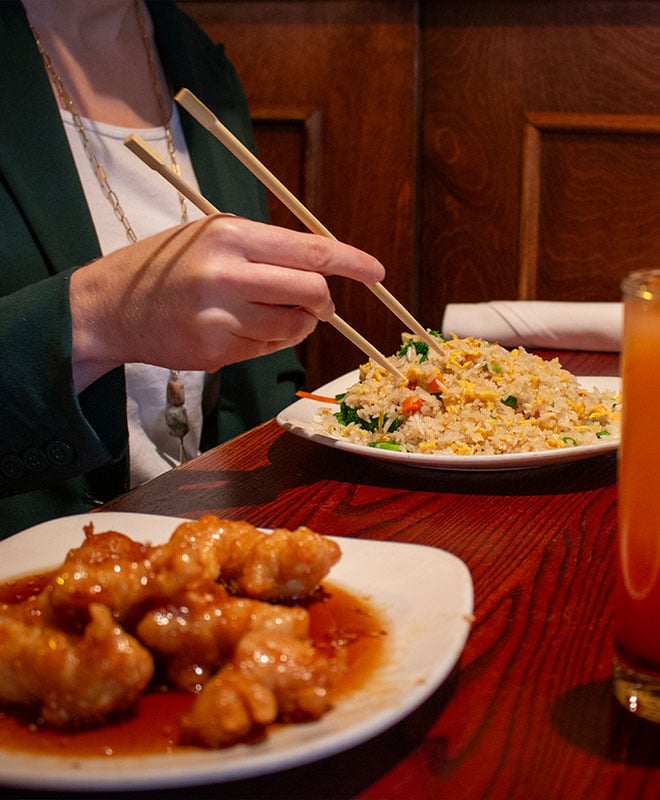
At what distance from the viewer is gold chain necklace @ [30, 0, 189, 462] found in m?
1.99

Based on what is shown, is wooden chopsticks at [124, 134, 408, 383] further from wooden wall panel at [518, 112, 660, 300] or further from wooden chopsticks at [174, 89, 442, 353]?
wooden wall panel at [518, 112, 660, 300]

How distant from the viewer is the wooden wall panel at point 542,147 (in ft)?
10.4

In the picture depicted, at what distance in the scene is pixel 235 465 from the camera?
149 cm

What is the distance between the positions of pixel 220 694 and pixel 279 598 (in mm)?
210

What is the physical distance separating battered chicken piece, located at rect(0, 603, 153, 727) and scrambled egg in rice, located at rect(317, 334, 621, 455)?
2.44ft

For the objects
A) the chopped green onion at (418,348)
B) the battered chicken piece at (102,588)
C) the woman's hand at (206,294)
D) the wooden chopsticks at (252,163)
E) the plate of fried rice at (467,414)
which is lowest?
the plate of fried rice at (467,414)

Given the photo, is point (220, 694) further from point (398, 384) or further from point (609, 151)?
point (609, 151)

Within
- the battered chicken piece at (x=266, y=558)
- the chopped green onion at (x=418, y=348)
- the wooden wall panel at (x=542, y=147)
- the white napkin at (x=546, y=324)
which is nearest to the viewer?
the battered chicken piece at (x=266, y=558)

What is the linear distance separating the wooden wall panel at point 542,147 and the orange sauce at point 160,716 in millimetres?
2696

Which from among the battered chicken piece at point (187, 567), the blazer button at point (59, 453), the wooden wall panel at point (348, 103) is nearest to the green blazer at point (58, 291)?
the blazer button at point (59, 453)

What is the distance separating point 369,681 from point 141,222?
1.55 meters

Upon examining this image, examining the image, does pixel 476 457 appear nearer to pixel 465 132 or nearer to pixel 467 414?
pixel 467 414

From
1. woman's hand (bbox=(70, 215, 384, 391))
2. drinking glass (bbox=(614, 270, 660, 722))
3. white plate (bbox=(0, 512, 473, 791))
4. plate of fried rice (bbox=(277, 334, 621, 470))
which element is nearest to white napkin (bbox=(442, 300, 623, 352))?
plate of fried rice (bbox=(277, 334, 621, 470))

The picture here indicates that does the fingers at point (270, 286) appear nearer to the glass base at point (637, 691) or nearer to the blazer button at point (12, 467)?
the blazer button at point (12, 467)
